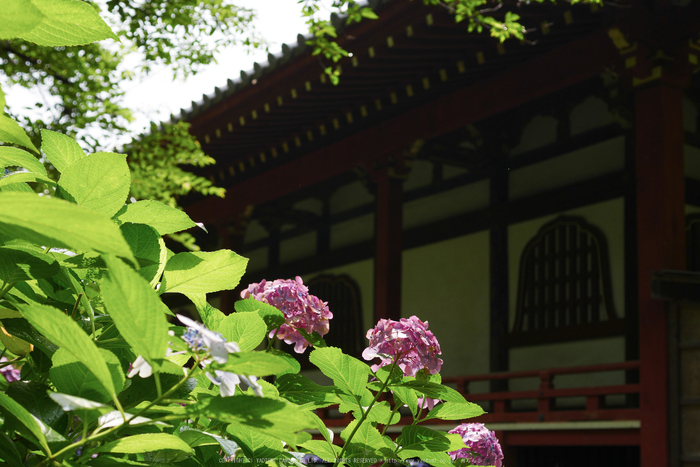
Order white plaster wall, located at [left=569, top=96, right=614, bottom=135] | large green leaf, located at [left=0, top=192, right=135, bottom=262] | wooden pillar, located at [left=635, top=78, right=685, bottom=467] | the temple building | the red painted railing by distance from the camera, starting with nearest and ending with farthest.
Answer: large green leaf, located at [left=0, top=192, right=135, bottom=262]
wooden pillar, located at [left=635, top=78, right=685, bottom=467]
the temple building
the red painted railing
white plaster wall, located at [left=569, top=96, right=614, bottom=135]

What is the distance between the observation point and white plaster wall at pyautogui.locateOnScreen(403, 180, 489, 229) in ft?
22.7

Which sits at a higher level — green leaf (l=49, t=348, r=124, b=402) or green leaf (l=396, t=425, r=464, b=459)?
green leaf (l=49, t=348, r=124, b=402)

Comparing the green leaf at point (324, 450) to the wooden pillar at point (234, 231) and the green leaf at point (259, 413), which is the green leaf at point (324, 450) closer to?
the green leaf at point (259, 413)

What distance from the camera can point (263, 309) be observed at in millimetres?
920

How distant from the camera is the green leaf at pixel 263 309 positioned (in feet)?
2.92

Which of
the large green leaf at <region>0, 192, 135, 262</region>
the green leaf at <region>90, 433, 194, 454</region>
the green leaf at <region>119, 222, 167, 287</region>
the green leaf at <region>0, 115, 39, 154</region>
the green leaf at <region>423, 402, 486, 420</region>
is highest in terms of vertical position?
the green leaf at <region>0, 115, 39, 154</region>

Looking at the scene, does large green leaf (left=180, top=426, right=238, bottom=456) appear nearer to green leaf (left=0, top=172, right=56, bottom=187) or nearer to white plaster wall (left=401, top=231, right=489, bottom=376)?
green leaf (left=0, top=172, right=56, bottom=187)

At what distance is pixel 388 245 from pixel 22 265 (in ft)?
18.4

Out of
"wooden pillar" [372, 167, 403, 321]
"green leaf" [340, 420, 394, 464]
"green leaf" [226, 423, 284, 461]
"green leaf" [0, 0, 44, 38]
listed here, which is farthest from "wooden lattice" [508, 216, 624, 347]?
"green leaf" [0, 0, 44, 38]

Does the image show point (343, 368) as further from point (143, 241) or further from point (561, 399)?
point (561, 399)

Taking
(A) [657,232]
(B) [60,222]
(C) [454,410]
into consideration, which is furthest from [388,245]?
(B) [60,222]

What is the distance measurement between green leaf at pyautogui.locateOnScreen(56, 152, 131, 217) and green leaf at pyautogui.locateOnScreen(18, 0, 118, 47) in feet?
0.34

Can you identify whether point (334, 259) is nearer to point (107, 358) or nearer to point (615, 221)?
point (615, 221)

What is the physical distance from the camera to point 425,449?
2.90ft
